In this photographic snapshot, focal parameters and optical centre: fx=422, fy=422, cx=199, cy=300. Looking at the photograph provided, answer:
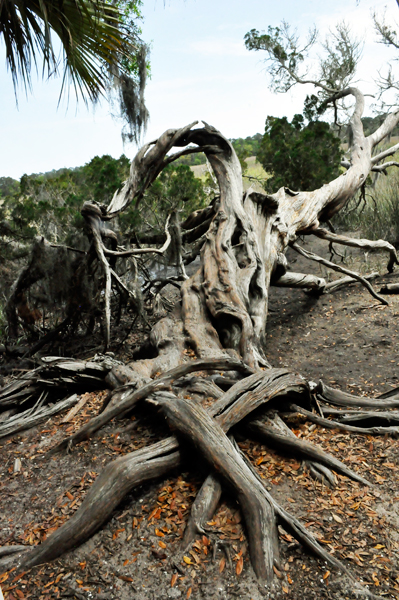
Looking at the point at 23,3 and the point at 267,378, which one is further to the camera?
the point at 23,3

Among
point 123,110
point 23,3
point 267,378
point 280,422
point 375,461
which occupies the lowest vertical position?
point 375,461

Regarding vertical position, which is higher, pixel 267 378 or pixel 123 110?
pixel 123 110

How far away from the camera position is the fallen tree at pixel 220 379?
230cm

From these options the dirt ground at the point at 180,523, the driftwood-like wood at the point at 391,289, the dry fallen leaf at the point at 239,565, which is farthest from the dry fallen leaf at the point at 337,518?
the driftwood-like wood at the point at 391,289

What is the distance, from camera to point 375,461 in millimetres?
2867

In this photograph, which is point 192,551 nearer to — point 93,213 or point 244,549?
point 244,549

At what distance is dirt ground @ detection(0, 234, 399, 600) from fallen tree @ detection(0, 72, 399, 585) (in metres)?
0.08

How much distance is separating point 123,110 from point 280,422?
5024 mm

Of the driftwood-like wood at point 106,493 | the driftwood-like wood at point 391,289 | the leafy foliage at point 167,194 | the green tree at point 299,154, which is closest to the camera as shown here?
the driftwood-like wood at point 106,493

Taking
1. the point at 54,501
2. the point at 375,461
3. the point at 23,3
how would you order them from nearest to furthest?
the point at 54,501 → the point at 375,461 → the point at 23,3

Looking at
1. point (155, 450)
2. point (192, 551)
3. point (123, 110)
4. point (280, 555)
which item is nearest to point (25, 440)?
point (155, 450)

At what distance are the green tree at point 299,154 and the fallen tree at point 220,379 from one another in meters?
1.68

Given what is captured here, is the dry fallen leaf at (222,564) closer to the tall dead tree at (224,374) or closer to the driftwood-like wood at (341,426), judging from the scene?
the tall dead tree at (224,374)

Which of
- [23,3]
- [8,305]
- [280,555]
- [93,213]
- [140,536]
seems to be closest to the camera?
[280,555]
